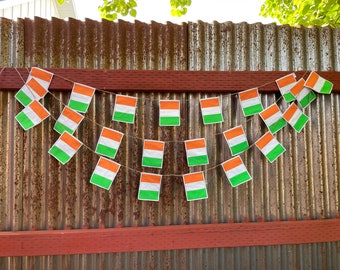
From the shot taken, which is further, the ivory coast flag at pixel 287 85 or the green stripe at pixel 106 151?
the ivory coast flag at pixel 287 85

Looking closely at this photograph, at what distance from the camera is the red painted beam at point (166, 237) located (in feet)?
10.5

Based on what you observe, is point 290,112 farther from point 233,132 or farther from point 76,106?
point 76,106

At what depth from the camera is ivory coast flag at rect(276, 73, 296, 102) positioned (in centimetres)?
355

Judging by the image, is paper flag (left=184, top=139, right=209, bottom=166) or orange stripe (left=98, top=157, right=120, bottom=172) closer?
orange stripe (left=98, top=157, right=120, bottom=172)

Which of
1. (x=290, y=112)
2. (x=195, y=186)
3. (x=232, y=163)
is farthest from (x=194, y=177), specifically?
(x=290, y=112)

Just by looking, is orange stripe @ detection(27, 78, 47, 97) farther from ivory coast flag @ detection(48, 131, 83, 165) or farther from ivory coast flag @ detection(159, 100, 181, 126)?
ivory coast flag @ detection(159, 100, 181, 126)

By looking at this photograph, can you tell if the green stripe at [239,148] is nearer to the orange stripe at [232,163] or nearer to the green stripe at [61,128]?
the orange stripe at [232,163]

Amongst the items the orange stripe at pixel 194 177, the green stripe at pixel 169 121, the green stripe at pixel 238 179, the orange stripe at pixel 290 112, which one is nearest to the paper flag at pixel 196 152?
the orange stripe at pixel 194 177

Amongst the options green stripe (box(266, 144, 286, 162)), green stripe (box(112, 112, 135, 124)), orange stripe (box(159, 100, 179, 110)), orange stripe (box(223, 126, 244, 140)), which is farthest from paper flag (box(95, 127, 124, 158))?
green stripe (box(266, 144, 286, 162))

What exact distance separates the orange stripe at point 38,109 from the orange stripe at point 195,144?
135 centimetres

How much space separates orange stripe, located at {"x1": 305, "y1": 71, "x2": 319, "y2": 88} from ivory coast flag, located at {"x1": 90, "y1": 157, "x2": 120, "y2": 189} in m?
2.07

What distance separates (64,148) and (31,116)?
416 mm

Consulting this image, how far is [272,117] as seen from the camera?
3555 mm

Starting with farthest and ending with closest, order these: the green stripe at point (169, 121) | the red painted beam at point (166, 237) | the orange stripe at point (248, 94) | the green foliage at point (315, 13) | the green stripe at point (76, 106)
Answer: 1. the green foliage at point (315, 13)
2. the orange stripe at point (248, 94)
3. the green stripe at point (169, 121)
4. the green stripe at point (76, 106)
5. the red painted beam at point (166, 237)
